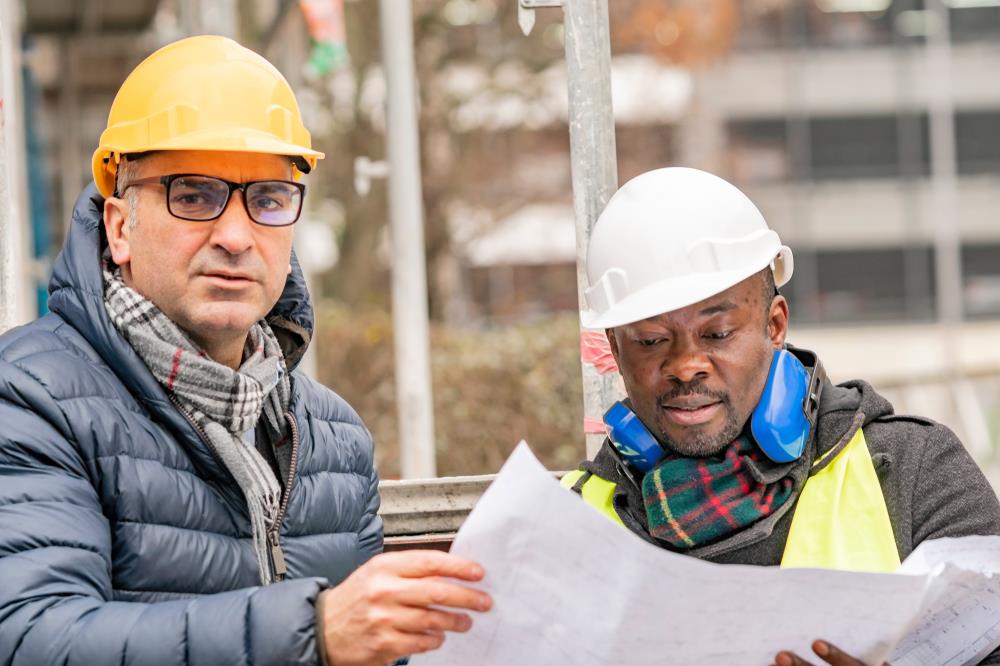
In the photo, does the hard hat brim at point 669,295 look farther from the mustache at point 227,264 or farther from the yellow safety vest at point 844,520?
the mustache at point 227,264

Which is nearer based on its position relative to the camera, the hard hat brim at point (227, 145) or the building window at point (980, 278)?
the hard hat brim at point (227, 145)

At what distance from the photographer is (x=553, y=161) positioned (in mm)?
27688

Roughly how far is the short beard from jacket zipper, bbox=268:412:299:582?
64 centimetres

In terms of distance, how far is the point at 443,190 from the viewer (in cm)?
1590

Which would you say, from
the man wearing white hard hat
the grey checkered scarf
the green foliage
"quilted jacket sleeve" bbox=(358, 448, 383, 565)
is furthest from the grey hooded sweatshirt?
the green foliage

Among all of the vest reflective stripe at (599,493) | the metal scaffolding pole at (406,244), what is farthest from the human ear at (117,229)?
the metal scaffolding pole at (406,244)

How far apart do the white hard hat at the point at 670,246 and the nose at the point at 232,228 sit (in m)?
0.63

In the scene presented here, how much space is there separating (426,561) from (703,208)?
3.39 ft

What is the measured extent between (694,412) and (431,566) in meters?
0.85

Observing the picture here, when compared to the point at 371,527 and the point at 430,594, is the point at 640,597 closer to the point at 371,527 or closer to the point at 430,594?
the point at 430,594

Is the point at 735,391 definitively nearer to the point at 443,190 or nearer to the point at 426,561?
the point at 426,561

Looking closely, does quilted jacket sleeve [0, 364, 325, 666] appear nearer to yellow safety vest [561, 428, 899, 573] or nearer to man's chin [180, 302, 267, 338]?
man's chin [180, 302, 267, 338]

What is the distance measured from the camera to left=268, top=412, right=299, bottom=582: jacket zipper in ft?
8.36

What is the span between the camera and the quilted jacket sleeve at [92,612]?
2049 mm
